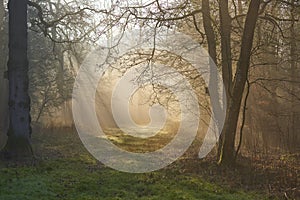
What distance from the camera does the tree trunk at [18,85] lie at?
1384cm

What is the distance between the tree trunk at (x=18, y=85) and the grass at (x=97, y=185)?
1.30 meters

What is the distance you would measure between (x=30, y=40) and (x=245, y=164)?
17708mm

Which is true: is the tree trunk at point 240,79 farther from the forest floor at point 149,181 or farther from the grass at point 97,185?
the grass at point 97,185

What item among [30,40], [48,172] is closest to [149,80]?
[48,172]

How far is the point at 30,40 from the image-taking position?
26.6 meters

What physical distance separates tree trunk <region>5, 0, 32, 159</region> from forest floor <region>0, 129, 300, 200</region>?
1046 millimetres

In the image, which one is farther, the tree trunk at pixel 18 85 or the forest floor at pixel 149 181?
the tree trunk at pixel 18 85

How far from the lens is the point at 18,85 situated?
13898 millimetres

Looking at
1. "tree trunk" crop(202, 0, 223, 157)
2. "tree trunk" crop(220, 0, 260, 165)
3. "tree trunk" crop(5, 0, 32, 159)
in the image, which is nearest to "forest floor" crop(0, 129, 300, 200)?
"tree trunk" crop(220, 0, 260, 165)

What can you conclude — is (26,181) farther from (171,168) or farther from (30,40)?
(30,40)

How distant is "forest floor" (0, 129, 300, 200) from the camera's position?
368 inches

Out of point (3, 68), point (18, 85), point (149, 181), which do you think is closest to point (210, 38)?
point (149, 181)

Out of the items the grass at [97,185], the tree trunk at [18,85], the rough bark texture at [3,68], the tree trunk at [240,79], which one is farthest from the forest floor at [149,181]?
the rough bark texture at [3,68]

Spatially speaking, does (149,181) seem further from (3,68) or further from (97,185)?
(3,68)
